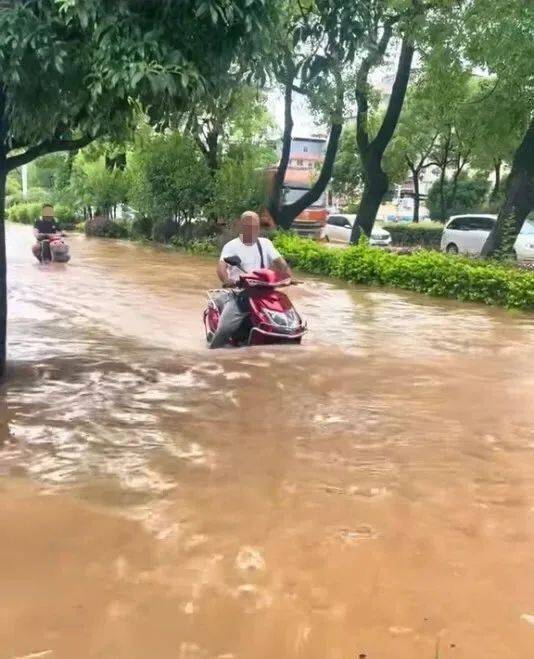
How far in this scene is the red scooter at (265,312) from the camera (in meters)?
8.16

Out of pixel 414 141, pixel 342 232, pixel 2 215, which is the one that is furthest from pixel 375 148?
pixel 2 215

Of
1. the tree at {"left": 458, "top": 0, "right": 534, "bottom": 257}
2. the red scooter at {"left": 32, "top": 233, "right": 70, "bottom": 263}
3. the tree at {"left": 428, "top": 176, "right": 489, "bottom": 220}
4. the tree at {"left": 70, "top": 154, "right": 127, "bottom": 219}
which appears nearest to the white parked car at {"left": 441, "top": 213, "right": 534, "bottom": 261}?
the tree at {"left": 458, "top": 0, "right": 534, "bottom": 257}

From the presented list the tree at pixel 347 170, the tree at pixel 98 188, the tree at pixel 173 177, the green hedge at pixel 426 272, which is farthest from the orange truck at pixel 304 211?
the green hedge at pixel 426 272

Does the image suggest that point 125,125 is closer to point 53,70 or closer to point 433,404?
point 53,70

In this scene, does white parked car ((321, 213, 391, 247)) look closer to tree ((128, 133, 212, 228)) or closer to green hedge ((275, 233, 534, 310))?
tree ((128, 133, 212, 228))

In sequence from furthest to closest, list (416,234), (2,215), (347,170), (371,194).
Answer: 1. (347,170)
2. (416,234)
3. (371,194)
4. (2,215)

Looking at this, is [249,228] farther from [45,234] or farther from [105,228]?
[105,228]

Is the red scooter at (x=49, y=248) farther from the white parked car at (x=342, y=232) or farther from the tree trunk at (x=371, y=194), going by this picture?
the white parked car at (x=342, y=232)

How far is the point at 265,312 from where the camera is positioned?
8.39 meters

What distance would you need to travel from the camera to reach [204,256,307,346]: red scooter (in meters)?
8.16

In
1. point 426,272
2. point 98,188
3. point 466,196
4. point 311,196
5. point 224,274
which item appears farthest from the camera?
point 466,196

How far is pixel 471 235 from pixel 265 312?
16760 mm

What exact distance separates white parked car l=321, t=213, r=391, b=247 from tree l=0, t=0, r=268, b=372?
25.4 m

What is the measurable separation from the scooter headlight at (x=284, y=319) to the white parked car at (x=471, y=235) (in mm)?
15364
